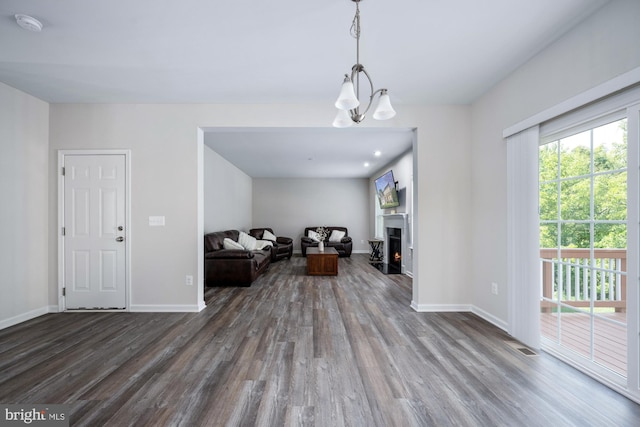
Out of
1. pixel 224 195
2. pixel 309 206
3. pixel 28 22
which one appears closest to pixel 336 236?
pixel 309 206

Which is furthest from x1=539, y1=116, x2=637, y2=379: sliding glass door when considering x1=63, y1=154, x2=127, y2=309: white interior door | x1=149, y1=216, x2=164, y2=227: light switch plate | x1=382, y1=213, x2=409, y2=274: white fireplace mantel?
x1=63, y1=154, x2=127, y2=309: white interior door

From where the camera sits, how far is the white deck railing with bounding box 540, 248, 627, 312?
210 centimetres

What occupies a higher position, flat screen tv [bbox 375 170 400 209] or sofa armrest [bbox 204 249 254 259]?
flat screen tv [bbox 375 170 400 209]

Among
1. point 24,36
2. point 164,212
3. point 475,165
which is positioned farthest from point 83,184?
point 475,165

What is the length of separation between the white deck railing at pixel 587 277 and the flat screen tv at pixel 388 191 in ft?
13.5

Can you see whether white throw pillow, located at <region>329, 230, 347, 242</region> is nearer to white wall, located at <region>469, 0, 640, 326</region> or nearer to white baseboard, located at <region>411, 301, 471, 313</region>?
white baseboard, located at <region>411, 301, 471, 313</region>

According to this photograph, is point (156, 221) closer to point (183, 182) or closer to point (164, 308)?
point (183, 182)

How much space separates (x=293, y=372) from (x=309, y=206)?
25.4 ft

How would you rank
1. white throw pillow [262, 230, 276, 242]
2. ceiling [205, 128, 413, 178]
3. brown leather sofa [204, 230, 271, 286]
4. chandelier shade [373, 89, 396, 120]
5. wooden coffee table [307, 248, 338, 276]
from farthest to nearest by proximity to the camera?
white throw pillow [262, 230, 276, 242] < wooden coffee table [307, 248, 338, 276] < brown leather sofa [204, 230, 271, 286] < ceiling [205, 128, 413, 178] < chandelier shade [373, 89, 396, 120]

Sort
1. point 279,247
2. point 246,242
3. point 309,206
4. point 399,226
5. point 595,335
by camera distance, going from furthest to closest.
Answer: point 309,206, point 279,247, point 246,242, point 399,226, point 595,335

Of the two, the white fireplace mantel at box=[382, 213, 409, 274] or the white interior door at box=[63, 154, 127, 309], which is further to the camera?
the white fireplace mantel at box=[382, 213, 409, 274]

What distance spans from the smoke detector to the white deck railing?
4.66m

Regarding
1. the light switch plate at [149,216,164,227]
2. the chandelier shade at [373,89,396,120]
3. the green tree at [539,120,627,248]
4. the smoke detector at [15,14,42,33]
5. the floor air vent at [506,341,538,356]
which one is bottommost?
the floor air vent at [506,341,538,356]

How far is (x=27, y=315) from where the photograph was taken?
3238 mm
